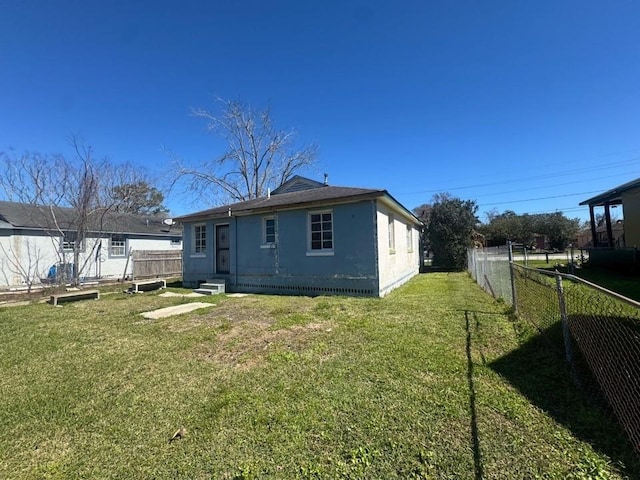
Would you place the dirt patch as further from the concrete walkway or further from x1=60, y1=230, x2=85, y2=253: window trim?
x1=60, y1=230, x2=85, y2=253: window trim

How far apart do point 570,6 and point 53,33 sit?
15.2 m

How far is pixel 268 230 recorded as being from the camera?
11.4 meters

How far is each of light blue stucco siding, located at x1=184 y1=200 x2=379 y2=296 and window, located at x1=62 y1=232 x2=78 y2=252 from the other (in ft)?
26.7

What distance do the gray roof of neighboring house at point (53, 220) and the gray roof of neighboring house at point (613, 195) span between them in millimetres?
25897

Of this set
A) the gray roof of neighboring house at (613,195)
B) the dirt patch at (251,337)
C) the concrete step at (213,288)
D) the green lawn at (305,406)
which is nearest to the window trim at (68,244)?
the concrete step at (213,288)

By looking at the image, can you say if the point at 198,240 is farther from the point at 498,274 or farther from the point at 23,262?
the point at 498,274

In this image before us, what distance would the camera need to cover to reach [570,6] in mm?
8477

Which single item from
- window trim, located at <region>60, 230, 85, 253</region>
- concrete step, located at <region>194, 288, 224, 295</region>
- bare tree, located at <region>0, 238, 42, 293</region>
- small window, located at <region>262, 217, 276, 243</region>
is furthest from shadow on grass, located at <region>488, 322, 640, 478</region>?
bare tree, located at <region>0, 238, 42, 293</region>

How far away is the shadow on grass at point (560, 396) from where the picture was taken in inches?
92.0

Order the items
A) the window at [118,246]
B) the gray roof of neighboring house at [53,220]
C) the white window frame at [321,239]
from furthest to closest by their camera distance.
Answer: the window at [118,246], the gray roof of neighboring house at [53,220], the white window frame at [321,239]

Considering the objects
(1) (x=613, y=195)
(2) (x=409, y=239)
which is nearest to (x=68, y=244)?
(2) (x=409, y=239)

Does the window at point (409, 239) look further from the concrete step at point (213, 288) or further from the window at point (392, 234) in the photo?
the concrete step at point (213, 288)

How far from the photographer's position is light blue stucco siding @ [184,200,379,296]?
9.33 metres

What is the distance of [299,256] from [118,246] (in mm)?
14984
